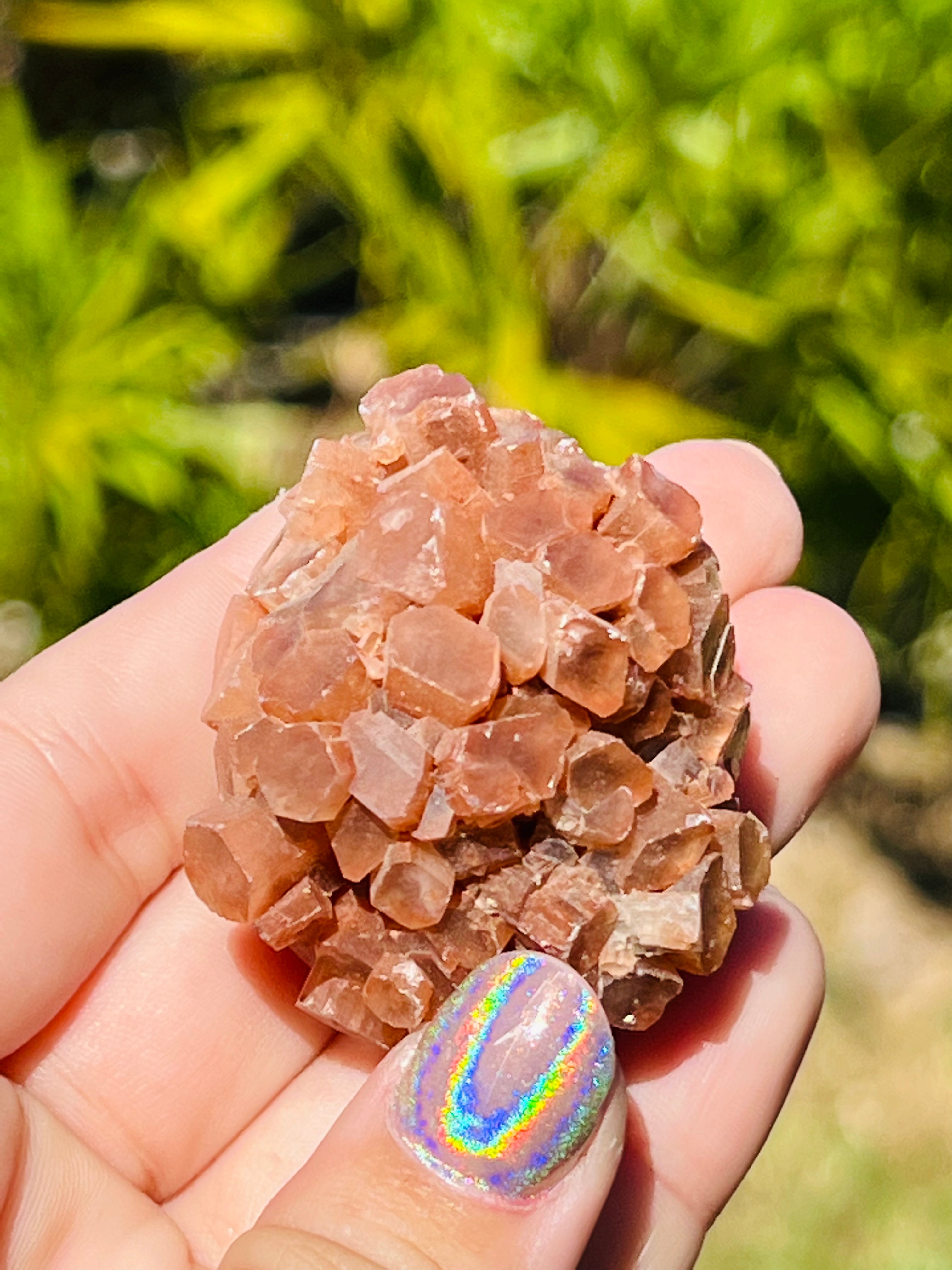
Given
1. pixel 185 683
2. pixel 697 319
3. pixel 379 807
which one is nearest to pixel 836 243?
pixel 697 319

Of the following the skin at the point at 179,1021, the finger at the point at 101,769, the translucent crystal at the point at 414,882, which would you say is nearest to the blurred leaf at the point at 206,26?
the finger at the point at 101,769

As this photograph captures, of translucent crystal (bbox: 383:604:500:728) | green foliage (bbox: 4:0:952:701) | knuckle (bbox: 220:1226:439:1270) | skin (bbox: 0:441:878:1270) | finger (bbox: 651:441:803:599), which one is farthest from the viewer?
green foliage (bbox: 4:0:952:701)

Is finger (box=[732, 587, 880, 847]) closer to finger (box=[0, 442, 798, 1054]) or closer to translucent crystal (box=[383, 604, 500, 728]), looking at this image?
translucent crystal (box=[383, 604, 500, 728])

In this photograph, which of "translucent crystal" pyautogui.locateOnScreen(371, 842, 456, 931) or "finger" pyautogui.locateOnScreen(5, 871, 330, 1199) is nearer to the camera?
"translucent crystal" pyautogui.locateOnScreen(371, 842, 456, 931)

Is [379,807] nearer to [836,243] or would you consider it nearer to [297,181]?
[836,243]

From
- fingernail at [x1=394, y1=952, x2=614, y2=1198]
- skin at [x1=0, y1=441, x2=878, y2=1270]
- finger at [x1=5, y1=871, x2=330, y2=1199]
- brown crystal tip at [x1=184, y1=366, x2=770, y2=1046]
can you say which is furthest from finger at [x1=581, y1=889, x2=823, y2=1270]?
finger at [x1=5, y1=871, x2=330, y2=1199]

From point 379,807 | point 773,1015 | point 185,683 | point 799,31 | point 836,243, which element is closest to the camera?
point 379,807
